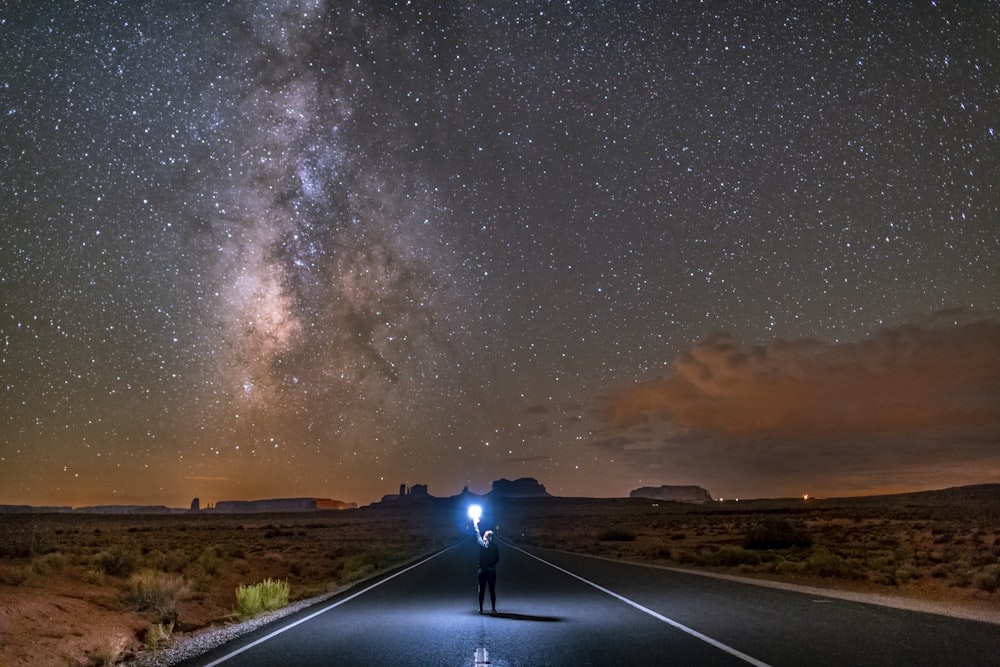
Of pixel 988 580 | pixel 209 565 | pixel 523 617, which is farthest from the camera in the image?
pixel 209 565

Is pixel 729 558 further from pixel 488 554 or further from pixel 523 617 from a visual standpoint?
pixel 523 617

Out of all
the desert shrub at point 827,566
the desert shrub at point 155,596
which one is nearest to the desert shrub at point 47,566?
the desert shrub at point 155,596

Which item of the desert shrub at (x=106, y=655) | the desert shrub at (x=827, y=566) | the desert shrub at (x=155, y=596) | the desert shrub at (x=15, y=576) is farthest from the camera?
the desert shrub at (x=827, y=566)

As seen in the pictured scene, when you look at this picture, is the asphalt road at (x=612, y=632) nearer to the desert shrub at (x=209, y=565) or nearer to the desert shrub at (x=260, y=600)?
the desert shrub at (x=260, y=600)

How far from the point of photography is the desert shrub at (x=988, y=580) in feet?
60.3

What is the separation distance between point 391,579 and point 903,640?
50.2 ft

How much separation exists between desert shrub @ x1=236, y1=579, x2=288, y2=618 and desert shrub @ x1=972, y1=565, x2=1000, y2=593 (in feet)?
54.6

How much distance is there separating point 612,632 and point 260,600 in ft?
27.0

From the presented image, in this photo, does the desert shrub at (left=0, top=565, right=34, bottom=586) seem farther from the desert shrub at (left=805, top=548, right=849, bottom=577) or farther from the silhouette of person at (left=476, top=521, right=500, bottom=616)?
the desert shrub at (left=805, top=548, right=849, bottom=577)

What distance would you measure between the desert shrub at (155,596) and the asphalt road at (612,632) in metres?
3.37

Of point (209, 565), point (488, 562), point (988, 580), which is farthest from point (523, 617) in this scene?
point (209, 565)

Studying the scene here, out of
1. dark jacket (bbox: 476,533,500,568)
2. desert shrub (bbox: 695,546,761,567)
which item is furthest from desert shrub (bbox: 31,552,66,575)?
desert shrub (bbox: 695,546,761,567)

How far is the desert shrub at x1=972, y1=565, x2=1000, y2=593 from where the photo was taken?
18.4 m

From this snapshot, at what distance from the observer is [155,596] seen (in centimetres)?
1605
